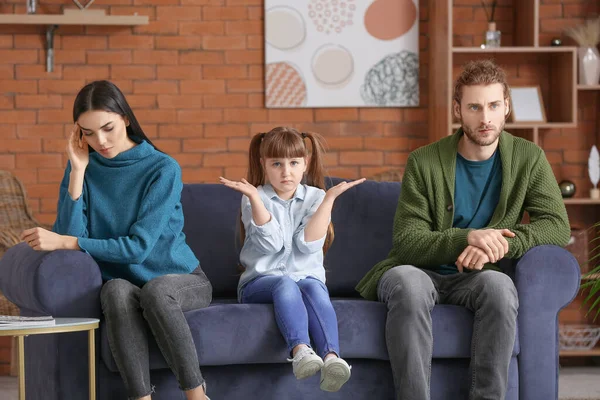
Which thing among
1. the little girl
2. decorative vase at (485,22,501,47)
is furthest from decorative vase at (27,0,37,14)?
decorative vase at (485,22,501,47)

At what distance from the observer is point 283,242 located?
2.88 meters

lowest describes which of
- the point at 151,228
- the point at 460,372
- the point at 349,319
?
the point at 460,372

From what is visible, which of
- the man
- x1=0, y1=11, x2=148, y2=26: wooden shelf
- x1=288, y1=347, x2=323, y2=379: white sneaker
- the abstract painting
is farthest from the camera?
the abstract painting

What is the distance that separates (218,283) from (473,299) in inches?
40.4

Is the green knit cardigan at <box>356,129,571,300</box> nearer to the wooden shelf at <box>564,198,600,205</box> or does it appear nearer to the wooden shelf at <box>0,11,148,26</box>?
the wooden shelf at <box>564,198,600,205</box>

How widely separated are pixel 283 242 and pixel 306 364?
54 cm

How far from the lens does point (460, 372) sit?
8.94 feet

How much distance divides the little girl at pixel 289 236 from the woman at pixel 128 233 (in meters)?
0.20

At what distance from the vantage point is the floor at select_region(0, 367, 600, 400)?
3748 millimetres

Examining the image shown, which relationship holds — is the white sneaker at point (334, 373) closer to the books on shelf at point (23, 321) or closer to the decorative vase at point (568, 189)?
the books on shelf at point (23, 321)

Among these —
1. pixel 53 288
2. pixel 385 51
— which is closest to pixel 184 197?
pixel 53 288

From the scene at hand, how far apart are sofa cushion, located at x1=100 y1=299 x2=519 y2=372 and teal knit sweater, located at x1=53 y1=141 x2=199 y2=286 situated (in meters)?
0.23

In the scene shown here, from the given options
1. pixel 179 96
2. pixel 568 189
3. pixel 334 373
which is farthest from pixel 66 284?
pixel 568 189

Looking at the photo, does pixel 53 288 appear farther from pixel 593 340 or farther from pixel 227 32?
pixel 593 340
